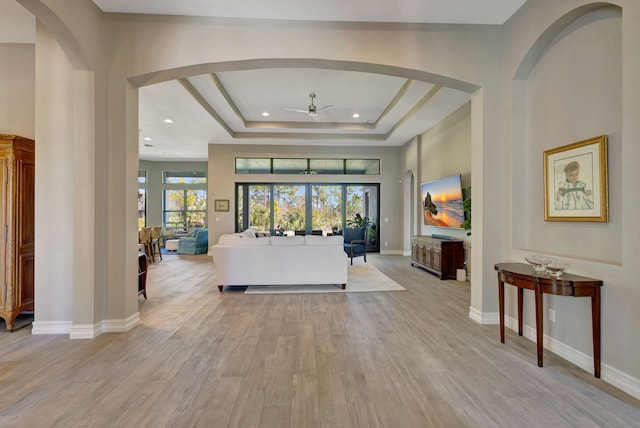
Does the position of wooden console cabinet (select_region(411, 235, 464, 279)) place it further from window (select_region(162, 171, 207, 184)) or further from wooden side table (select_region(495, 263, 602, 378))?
window (select_region(162, 171, 207, 184))

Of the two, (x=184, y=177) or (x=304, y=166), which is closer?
(x=304, y=166)

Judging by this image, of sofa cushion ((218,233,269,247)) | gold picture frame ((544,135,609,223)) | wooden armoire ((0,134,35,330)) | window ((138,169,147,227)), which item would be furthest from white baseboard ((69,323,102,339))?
window ((138,169,147,227))

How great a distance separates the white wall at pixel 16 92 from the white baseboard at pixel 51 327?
90.3 inches

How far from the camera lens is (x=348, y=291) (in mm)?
5137

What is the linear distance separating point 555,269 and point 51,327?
517 centimetres

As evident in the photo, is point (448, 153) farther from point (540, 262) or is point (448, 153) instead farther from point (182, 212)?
point (182, 212)

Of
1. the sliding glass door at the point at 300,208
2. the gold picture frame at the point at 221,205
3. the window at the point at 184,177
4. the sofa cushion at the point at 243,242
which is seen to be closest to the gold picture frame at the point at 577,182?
the sofa cushion at the point at 243,242

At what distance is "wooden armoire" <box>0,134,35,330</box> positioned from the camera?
3.34 metres

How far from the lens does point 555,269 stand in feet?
8.68

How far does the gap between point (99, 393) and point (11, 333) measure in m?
2.09

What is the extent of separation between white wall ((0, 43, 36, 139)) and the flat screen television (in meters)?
6.88

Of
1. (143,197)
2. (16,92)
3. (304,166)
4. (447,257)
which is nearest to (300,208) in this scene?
(304,166)

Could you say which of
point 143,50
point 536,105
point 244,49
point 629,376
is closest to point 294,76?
point 244,49

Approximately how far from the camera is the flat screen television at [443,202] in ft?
20.3
